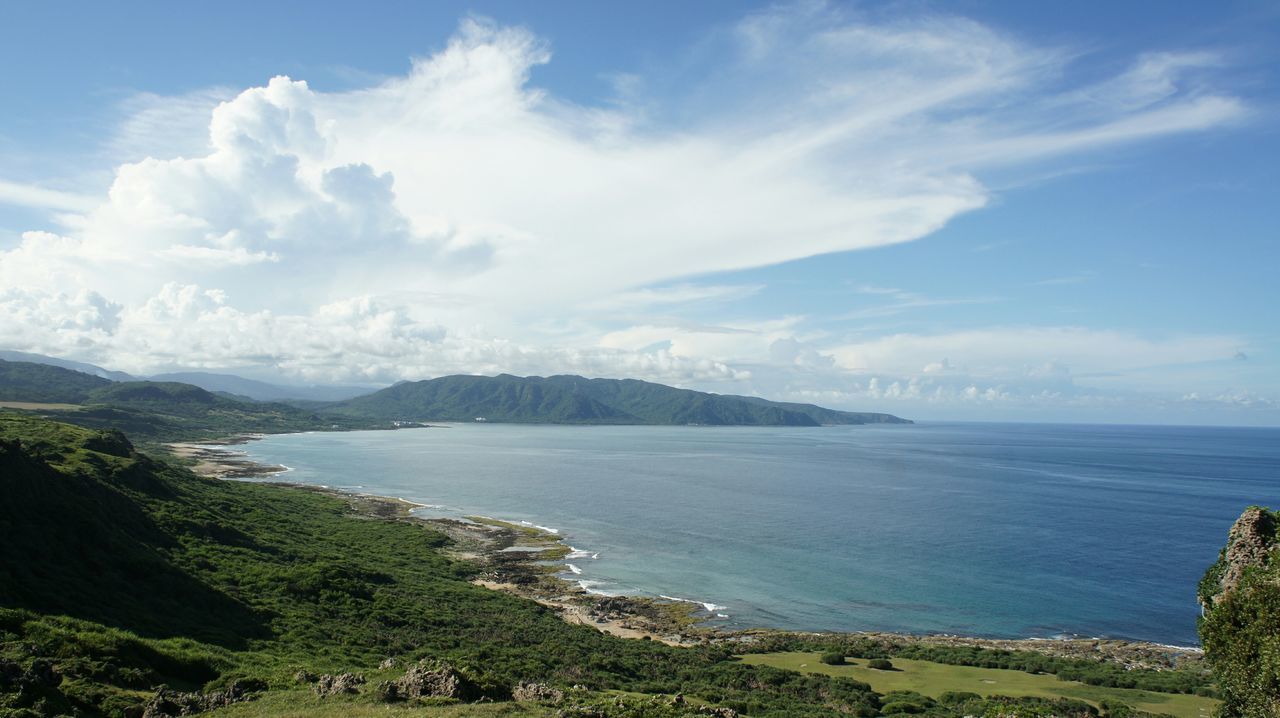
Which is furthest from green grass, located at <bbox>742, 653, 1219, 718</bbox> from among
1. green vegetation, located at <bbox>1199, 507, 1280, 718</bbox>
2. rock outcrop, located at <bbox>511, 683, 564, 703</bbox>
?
rock outcrop, located at <bbox>511, 683, 564, 703</bbox>

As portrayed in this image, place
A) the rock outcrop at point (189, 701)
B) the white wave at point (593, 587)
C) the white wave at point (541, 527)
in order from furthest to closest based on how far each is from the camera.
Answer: the white wave at point (541, 527) < the white wave at point (593, 587) < the rock outcrop at point (189, 701)

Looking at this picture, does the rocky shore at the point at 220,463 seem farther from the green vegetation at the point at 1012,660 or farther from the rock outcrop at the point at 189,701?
the green vegetation at the point at 1012,660

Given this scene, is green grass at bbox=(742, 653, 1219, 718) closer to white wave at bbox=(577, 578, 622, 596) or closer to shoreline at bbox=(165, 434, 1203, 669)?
shoreline at bbox=(165, 434, 1203, 669)

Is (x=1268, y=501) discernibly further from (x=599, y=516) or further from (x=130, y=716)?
(x=130, y=716)

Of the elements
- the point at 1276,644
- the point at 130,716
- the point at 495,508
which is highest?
the point at 1276,644

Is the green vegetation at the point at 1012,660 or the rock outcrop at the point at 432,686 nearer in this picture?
the rock outcrop at the point at 432,686

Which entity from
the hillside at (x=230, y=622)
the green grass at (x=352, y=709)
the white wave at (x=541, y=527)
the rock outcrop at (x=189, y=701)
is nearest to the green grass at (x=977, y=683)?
the hillside at (x=230, y=622)

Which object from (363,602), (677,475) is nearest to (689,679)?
(363,602)
